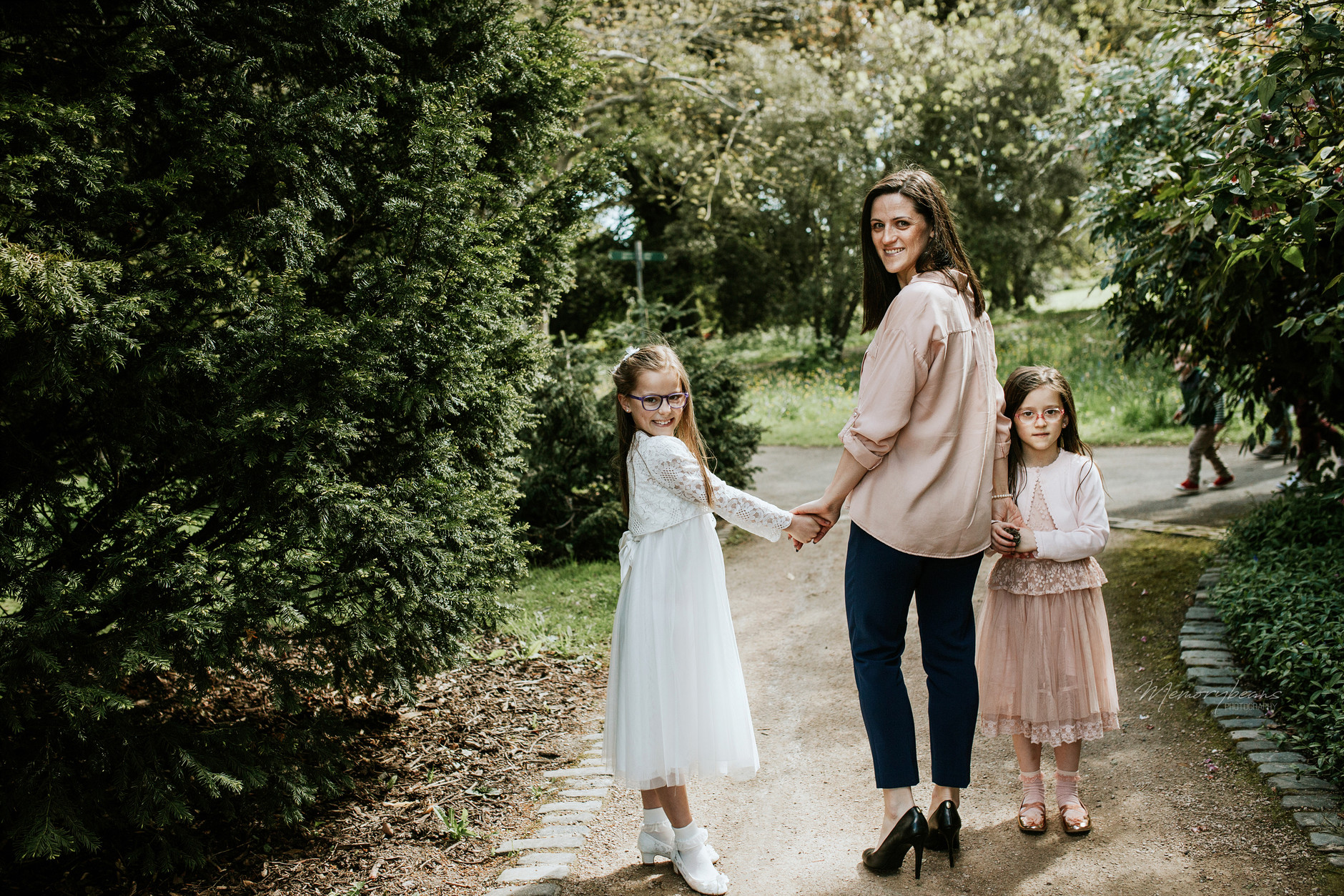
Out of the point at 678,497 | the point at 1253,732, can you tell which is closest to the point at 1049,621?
the point at 1253,732

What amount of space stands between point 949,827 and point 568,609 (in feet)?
12.4

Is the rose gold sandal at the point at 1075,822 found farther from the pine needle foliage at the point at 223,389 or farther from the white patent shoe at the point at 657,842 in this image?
the pine needle foliage at the point at 223,389

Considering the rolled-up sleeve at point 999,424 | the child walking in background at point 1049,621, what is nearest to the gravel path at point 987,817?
the child walking in background at point 1049,621

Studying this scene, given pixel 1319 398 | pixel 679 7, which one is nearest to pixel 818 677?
pixel 1319 398

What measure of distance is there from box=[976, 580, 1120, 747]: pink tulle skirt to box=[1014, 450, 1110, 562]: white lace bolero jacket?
0.65ft

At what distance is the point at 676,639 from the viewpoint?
309cm

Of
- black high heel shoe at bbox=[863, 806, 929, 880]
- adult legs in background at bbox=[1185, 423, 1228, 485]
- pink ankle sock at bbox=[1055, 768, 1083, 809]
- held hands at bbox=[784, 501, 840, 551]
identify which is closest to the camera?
black high heel shoe at bbox=[863, 806, 929, 880]

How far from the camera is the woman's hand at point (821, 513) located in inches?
123

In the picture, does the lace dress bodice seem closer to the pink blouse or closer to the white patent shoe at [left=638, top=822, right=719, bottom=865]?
the pink blouse

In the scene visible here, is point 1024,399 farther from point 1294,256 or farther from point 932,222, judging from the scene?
point 1294,256

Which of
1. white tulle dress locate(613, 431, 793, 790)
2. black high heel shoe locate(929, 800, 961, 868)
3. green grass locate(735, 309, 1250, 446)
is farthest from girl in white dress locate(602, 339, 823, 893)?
green grass locate(735, 309, 1250, 446)

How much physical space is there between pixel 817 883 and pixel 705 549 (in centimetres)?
120

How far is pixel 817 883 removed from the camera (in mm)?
3090

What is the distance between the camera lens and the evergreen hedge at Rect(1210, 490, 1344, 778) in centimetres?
364
